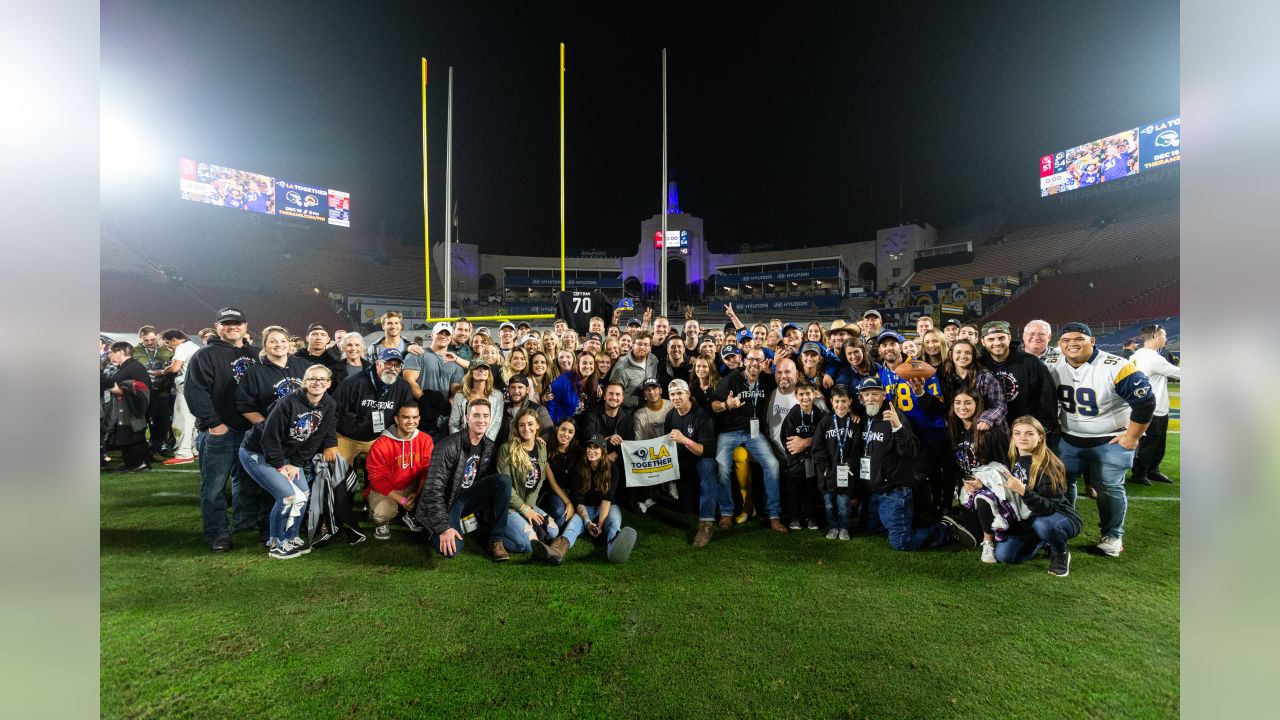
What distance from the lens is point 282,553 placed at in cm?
368

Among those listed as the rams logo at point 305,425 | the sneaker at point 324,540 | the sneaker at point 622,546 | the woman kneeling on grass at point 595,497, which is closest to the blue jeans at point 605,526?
the woman kneeling on grass at point 595,497

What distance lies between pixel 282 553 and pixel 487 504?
1565 mm

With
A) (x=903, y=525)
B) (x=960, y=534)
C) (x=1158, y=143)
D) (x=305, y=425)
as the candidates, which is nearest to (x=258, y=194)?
(x=305, y=425)

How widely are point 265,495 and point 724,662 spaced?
13.0 feet

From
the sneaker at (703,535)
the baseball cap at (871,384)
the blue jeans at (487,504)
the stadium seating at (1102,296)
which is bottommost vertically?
the sneaker at (703,535)

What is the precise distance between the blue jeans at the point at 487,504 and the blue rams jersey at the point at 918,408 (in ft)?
10.9

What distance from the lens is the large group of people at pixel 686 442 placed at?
361cm

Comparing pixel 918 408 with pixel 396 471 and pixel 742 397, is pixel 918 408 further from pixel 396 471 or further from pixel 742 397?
pixel 396 471

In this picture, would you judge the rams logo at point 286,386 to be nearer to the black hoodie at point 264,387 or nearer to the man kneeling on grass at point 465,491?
the black hoodie at point 264,387

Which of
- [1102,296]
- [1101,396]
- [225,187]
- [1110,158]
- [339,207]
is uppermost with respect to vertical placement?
[1110,158]

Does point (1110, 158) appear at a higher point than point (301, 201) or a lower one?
higher

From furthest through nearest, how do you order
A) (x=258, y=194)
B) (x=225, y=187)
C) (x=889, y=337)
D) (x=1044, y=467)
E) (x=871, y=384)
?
(x=258, y=194) → (x=225, y=187) → (x=889, y=337) → (x=871, y=384) → (x=1044, y=467)
